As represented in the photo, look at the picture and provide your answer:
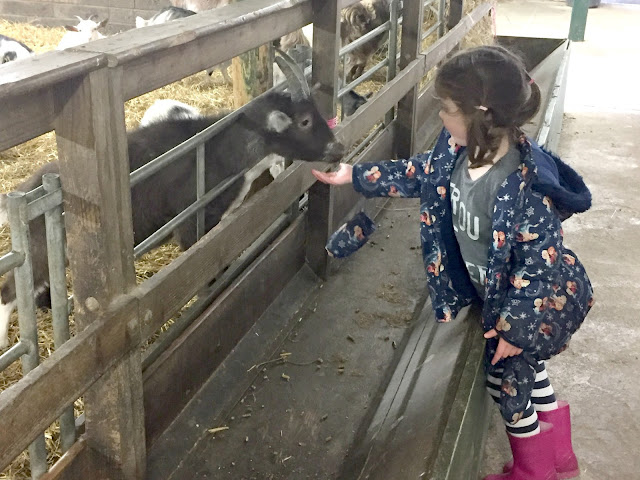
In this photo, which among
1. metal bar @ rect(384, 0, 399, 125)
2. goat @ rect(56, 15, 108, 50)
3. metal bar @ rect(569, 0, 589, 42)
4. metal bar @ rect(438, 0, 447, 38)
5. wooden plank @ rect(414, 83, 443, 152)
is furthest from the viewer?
metal bar @ rect(569, 0, 589, 42)

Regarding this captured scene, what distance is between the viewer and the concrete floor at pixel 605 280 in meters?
3.48

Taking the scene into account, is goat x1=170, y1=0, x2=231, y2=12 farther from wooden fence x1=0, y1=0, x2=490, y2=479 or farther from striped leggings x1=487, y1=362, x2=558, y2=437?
striped leggings x1=487, y1=362, x2=558, y2=437

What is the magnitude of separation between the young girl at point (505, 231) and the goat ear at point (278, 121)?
3.10 feet

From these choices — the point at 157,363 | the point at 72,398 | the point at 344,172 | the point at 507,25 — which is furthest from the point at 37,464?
the point at 507,25

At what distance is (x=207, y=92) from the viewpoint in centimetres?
827

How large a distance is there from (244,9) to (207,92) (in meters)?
5.47

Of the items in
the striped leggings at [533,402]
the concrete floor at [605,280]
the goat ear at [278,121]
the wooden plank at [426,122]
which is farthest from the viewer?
the wooden plank at [426,122]

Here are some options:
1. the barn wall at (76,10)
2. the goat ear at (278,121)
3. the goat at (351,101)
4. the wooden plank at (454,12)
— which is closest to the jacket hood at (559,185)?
the goat ear at (278,121)

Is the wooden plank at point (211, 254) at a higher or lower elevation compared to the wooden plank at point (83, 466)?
higher

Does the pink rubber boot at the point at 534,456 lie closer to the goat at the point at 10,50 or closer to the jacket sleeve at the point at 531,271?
the jacket sleeve at the point at 531,271

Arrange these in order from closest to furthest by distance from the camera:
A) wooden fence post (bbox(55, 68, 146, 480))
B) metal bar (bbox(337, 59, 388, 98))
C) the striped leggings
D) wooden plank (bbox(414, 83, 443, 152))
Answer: wooden fence post (bbox(55, 68, 146, 480)) < the striped leggings < metal bar (bbox(337, 59, 388, 98)) < wooden plank (bbox(414, 83, 443, 152))

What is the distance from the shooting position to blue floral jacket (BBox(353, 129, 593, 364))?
266 cm

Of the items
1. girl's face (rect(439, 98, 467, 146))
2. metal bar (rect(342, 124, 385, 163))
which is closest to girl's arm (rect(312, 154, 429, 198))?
girl's face (rect(439, 98, 467, 146))

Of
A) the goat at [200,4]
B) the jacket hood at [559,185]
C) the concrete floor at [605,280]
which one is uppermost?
the jacket hood at [559,185]
